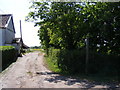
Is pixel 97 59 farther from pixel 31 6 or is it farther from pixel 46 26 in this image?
pixel 31 6

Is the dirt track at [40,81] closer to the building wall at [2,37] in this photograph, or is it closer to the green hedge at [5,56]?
the green hedge at [5,56]

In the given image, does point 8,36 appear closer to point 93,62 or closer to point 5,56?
point 5,56

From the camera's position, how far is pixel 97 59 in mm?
10633

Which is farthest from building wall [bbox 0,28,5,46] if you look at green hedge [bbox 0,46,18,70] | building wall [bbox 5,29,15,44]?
green hedge [bbox 0,46,18,70]

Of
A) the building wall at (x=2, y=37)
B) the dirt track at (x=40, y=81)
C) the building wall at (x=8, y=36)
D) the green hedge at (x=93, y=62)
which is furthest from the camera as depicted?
the building wall at (x=8, y=36)

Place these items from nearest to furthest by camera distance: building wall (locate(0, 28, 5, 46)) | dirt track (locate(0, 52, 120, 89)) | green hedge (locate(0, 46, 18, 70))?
Answer: dirt track (locate(0, 52, 120, 89)) → green hedge (locate(0, 46, 18, 70)) → building wall (locate(0, 28, 5, 46))

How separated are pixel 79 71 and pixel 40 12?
556cm

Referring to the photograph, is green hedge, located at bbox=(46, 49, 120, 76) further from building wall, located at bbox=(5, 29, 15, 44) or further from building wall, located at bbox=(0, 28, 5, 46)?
building wall, located at bbox=(5, 29, 15, 44)

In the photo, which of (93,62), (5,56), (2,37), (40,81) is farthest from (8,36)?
(40,81)

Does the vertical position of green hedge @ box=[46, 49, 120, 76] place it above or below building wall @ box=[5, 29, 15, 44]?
below

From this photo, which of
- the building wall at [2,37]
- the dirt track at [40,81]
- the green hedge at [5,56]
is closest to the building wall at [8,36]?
the building wall at [2,37]

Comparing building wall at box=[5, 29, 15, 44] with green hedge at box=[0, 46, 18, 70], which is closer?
green hedge at box=[0, 46, 18, 70]

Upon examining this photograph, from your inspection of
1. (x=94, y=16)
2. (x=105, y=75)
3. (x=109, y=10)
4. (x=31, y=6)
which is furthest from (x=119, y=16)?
(x=31, y=6)

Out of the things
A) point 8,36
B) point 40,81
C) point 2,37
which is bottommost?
point 40,81
